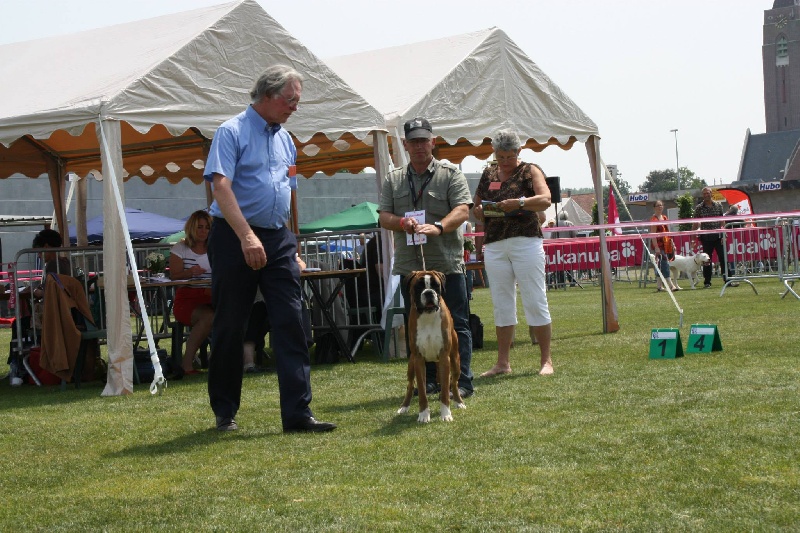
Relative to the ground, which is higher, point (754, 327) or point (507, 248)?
point (507, 248)

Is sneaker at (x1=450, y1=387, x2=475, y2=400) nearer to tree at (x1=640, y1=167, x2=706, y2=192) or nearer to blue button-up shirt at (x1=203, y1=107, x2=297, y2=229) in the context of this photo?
blue button-up shirt at (x1=203, y1=107, x2=297, y2=229)

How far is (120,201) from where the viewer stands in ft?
28.7

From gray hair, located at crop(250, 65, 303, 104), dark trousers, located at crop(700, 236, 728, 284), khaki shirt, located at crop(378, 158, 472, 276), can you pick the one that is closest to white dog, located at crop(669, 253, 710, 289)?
dark trousers, located at crop(700, 236, 728, 284)

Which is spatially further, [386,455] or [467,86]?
[467,86]

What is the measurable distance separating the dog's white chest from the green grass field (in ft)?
1.30

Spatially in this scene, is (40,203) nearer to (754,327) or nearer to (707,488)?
(754,327)

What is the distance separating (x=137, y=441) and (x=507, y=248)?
3327mm

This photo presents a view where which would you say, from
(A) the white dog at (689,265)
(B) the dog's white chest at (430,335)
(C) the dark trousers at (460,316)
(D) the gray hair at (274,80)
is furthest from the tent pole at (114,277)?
(A) the white dog at (689,265)

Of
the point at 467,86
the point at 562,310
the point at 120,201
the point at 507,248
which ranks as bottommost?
the point at 562,310

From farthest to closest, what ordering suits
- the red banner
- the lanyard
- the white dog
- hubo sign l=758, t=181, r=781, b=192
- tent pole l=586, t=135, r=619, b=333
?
hubo sign l=758, t=181, r=781, b=192 < the red banner < the white dog < tent pole l=586, t=135, r=619, b=333 < the lanyard

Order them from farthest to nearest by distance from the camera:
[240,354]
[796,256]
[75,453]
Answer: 1. [796,256]
2. [240,354]
3. [75,453]

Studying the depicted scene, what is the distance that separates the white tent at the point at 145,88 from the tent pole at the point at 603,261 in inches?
125

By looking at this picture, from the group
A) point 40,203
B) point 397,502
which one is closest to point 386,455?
point 397,502

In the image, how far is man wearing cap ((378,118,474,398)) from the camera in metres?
7.16
